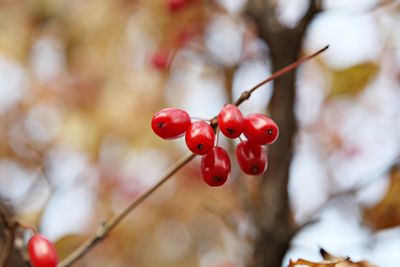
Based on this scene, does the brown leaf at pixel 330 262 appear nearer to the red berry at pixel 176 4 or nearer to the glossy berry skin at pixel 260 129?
the glossy berry skin at pixel 260 129

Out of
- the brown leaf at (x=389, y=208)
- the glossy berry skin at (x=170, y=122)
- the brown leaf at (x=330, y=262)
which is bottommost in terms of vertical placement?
the brown leaf at (x=330, y=262)

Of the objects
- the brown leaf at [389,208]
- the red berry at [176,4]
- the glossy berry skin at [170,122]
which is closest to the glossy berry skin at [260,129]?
the glossy berry skin at [170,122]

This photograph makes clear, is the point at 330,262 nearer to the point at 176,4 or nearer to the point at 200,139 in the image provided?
the point at 200,139

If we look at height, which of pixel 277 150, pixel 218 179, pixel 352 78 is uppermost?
pixel 352 78

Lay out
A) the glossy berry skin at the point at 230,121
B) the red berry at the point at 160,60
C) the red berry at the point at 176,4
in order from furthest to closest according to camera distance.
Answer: the red berry at the point at 160,60 < the red berry at the point at 176,4 < the glossy berry skin at the point at 230,121

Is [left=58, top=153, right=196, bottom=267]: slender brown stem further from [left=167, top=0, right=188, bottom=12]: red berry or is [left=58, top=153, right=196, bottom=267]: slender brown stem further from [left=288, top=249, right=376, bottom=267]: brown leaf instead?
[left=167, top=0, right=188, bottom=12]: red berry

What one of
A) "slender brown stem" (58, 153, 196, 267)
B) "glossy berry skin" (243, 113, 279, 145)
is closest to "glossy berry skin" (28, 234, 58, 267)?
"slender brown stem" (58, 153, 196, 267)

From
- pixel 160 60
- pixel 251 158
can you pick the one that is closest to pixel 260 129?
pixel 251 158
